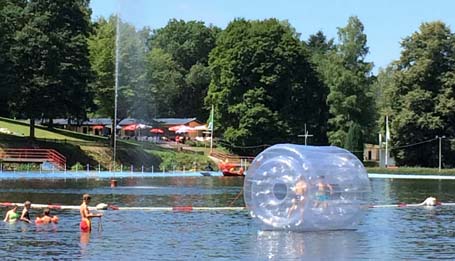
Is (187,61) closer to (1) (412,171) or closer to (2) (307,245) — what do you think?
(1) (412,171)

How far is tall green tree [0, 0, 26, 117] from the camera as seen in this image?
8931 cm

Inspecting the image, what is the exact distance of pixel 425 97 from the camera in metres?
111

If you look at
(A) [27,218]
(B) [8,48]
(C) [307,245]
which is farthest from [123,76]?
(C) [307,245]

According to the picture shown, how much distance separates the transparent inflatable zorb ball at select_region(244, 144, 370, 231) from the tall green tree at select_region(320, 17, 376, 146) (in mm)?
89747

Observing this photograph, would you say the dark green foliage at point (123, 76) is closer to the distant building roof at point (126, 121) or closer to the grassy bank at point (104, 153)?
the distant building roof at point (126, 121)

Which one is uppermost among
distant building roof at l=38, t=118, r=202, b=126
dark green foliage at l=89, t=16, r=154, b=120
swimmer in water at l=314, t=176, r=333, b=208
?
dark green foliage at l=89, t=16, r=154, b=120

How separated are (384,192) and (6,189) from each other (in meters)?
26.1

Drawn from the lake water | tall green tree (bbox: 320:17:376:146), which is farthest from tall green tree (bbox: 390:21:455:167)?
the lake water

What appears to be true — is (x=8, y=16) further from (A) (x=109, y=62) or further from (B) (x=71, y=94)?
(A) (x=109, y=62)

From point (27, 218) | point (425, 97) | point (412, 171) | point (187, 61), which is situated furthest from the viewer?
point (187, 61)

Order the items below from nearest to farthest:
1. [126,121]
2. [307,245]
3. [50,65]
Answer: [307,245] → [50,65] → [126,121]

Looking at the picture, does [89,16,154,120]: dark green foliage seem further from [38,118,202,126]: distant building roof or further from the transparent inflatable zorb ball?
the transparent inflatable zorb ball

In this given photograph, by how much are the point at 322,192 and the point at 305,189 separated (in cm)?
67

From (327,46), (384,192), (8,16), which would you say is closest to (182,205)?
(384,192)
